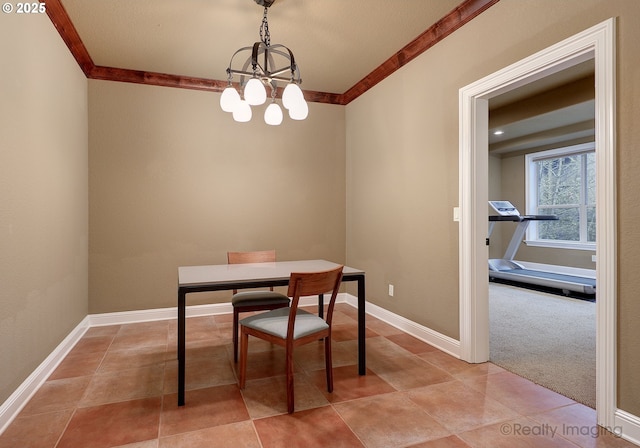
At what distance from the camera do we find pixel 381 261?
151 inches

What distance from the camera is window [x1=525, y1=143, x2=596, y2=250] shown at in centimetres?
636

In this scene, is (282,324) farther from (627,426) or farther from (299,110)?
(627,426)

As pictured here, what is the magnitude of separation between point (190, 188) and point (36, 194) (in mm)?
1664

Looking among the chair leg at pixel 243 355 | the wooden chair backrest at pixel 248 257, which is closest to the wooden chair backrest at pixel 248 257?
the wooden chair backrest at pixel 248 257

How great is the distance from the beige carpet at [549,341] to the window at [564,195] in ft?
7.85

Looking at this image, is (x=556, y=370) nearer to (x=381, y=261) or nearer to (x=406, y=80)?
(x=381, y=261)

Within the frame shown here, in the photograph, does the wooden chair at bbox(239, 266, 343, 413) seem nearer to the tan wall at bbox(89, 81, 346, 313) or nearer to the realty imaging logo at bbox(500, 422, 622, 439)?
the realty imaging logo at bbox(500, 422, 622, 439)

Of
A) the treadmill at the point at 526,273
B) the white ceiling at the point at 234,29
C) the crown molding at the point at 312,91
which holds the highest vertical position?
the white ceiling at the point at 234,29

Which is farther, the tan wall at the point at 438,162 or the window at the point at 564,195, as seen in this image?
the window at the point at 564,195

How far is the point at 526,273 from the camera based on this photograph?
5.75 meters

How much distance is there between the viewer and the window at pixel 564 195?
6.36 m

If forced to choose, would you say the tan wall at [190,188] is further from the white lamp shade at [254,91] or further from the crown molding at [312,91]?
the white lamp shade at [254,91]

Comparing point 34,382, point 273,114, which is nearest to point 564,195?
point 273,114

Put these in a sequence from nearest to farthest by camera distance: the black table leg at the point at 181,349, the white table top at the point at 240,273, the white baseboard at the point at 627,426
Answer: the white baseboard at the point at 627,426 → the black table leg at the point at 181,349 → the white table top at the point at 240,273
